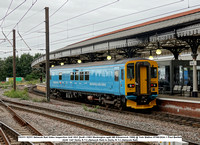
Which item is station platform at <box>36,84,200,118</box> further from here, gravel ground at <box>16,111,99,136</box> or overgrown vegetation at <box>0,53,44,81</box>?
overgrown vegetation at <box>0,53,44,81</box>

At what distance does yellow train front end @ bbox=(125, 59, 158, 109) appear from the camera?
14336 millimetres

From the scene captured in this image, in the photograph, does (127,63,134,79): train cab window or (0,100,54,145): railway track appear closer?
(0,100,54,145): railway track

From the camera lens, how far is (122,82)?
14.6m

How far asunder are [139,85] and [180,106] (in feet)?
7.99

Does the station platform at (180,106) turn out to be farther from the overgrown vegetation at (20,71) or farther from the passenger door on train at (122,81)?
the overgrown vegetation at (20,71)

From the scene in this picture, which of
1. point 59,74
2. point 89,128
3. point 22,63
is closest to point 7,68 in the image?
point 22,63

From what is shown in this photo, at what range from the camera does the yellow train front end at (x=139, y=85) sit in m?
14.3

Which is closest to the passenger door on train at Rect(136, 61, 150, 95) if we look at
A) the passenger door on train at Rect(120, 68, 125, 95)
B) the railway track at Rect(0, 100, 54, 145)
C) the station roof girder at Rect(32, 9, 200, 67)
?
the passenger door on train at Rect(120, 68, 125, 95)

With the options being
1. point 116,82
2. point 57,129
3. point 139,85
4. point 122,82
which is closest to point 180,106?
point 139,85

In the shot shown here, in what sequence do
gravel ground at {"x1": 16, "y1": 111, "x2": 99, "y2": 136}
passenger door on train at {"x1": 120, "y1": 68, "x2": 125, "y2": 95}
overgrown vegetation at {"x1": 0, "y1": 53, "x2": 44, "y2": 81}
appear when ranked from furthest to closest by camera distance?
overgrown vegetation at {"x1": 0, "y1": 53, "x2": 44, "y2": 81}
passenger door on train at {"x1": 120, "y1": 68, "x2": 125, "y2": 95}
gravel ground at {"x1": 16, "y1": 111, "x2": 99, "y2": 136}

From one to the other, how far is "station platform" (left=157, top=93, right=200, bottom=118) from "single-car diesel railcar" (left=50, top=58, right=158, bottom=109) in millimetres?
685

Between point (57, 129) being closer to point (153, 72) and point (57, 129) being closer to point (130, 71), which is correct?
point (130, 71)

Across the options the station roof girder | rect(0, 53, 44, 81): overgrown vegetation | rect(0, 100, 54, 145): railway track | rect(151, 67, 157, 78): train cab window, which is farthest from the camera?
rect(0, 53, 44, 81): overgrown vegetation

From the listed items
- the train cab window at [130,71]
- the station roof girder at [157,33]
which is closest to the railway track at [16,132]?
the train cab window at [130,71]
